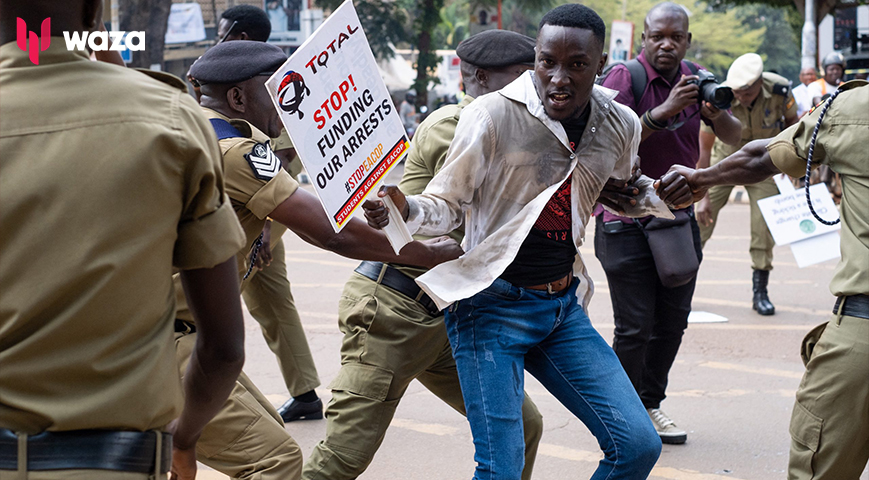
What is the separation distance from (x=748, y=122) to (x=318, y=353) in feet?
13.4

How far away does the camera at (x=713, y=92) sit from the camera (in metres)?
4.34

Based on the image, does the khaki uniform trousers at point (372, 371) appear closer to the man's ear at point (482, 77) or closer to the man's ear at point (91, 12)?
the man's ear at point (482, 77)

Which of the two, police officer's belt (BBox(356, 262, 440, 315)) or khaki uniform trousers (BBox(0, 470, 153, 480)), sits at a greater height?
khaki uniform trousers (BBox(0, 470, 153, 480))

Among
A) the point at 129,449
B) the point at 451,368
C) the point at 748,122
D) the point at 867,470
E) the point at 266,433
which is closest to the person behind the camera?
the point at 129,449

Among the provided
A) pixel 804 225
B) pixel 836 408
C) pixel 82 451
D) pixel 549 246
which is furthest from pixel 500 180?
pixel 804 225

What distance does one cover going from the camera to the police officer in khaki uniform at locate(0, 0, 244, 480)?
61.1 inches

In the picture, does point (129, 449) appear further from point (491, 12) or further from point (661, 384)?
point (491, 12)

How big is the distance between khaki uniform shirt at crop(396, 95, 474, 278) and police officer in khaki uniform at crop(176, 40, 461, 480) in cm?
45

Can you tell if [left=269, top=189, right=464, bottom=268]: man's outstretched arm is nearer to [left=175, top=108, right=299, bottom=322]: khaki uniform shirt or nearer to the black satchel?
[left=175, top=108, right=299, bottom=322]: khaki uniform shirt

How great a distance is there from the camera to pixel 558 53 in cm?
306

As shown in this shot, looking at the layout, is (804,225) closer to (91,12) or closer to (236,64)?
(236,64)

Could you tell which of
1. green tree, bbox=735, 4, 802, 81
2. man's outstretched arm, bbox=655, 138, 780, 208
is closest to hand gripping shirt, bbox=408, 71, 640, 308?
man's outstretched arm, bbox=655, 138, 780, 208

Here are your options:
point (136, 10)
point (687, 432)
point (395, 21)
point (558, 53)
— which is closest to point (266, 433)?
point (558, 53)

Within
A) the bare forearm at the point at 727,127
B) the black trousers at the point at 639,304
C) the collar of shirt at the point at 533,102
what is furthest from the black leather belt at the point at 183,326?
the bare forearm at the point at 727,127
